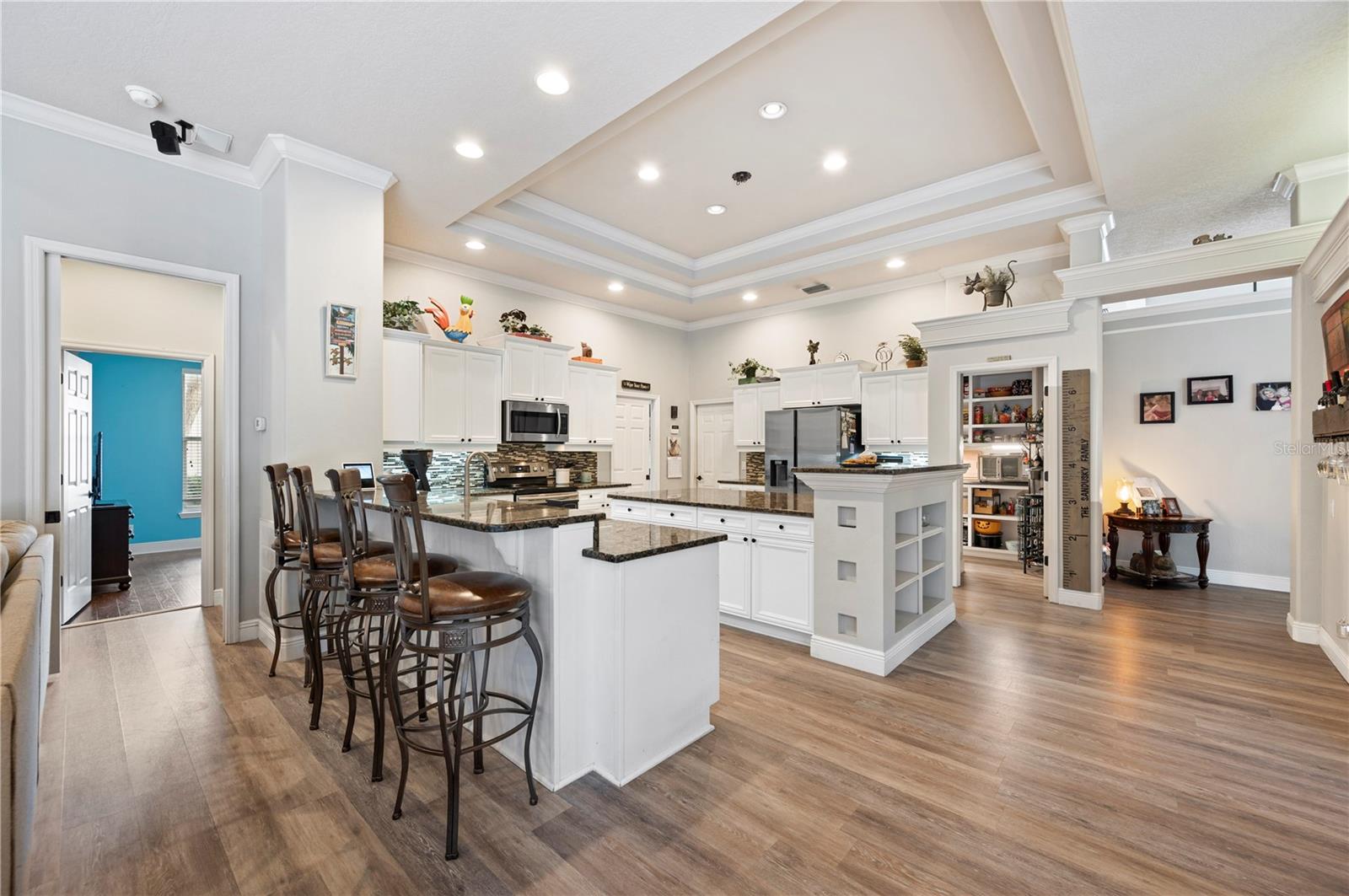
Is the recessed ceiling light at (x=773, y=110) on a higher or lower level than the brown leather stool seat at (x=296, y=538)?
higher

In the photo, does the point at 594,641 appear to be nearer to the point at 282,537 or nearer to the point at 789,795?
the point at 789,795

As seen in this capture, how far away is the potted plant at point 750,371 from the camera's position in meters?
7.16

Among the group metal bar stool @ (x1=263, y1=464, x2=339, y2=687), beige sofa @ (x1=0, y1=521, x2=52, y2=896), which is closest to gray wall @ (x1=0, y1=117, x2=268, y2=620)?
metal bar stool @ (x1=263, y1=464, x2=339, y2=687)

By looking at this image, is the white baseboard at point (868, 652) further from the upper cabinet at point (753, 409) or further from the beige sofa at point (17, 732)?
the upper cabinet at point (753, 409)

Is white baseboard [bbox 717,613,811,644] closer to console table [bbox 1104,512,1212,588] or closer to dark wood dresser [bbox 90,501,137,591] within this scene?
console table [bbox 1104,512,1212,588]

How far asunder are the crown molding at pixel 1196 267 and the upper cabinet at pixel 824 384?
2074 millimetres

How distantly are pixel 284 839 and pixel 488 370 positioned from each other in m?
4.27

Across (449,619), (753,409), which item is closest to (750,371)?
(753,409)

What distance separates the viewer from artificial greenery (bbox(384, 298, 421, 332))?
472cm

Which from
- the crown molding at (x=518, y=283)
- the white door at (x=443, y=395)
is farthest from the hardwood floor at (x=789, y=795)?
the crown molding at (x=518, y=283)

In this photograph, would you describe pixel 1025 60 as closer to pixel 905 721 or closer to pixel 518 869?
pixel 905 721

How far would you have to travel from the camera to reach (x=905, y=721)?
262 cm

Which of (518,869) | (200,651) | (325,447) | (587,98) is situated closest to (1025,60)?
(587,98)

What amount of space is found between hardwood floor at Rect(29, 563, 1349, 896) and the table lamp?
2.51 meters
